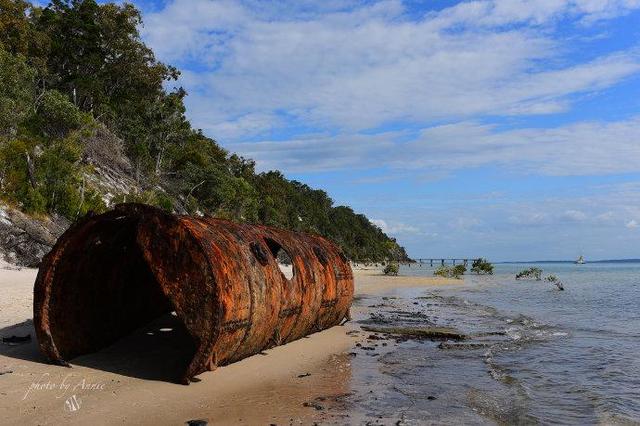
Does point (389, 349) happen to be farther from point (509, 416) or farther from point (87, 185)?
point (87, 185)

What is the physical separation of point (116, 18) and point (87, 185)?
63.5ft

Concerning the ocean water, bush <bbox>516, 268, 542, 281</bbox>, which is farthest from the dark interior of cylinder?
bush <bbox>516, 268, 542, 281</bbox>

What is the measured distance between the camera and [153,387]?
23.9 feet

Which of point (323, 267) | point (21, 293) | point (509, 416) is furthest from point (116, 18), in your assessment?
point (509, 416)

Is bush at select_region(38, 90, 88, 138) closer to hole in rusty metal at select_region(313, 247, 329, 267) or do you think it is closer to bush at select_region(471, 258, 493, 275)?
Result: hole in rusty metal at select_region(313, 247, 329, 267)

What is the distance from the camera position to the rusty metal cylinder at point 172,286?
24.3ft

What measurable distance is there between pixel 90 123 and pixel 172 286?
26949mm

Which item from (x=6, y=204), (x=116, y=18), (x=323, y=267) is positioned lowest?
(x=323, y=267)

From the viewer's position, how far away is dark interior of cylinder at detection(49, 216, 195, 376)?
830cm

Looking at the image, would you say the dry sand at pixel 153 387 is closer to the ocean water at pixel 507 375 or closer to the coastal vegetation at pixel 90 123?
the ocean water at pixel 507 375

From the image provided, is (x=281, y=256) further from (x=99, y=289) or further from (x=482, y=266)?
(x=99, y=289)

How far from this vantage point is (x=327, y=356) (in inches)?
410
